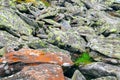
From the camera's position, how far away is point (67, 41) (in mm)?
33062

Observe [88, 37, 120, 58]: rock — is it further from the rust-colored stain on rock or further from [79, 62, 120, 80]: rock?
the rust-colored stain on rock

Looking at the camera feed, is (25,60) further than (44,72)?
Yes

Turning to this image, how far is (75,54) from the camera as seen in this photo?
102ft

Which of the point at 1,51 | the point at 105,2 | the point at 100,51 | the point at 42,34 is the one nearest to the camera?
the point at 1,51

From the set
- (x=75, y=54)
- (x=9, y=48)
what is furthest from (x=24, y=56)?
(x=75, y=54)

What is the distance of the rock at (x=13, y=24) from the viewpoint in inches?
1326

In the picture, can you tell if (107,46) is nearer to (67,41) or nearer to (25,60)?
(67,41)

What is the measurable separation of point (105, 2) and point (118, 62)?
50.3 metres

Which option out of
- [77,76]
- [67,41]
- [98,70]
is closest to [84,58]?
[67,41]

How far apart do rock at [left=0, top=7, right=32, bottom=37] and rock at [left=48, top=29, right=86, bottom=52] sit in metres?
3.30

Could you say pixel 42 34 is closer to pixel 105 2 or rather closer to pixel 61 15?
pixel 61 15

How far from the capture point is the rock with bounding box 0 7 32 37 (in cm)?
3369

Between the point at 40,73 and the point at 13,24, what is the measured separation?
51.4ft

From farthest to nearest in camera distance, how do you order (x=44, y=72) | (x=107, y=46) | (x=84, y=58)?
(x=107, y=46) → (x=84, y=58) → (x=44, y=72)
